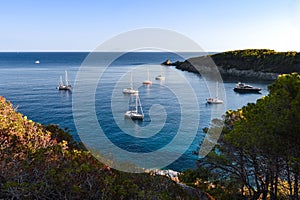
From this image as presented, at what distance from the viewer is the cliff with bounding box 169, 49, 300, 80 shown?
234 ft

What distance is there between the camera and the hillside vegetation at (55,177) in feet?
17.1

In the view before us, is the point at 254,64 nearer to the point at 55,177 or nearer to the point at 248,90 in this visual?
the point at 248,90

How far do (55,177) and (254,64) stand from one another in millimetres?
84860

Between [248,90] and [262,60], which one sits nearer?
[248,90]

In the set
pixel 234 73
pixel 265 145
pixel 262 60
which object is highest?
pixel 262 60

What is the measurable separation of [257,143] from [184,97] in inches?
1745

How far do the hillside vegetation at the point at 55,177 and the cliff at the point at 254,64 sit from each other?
7164 centimetres

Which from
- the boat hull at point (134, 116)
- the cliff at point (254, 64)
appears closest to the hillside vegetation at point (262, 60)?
the cliff at point (254, 64)

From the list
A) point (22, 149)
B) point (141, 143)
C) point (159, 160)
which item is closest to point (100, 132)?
point (141, 143)

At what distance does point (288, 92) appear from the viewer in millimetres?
8227

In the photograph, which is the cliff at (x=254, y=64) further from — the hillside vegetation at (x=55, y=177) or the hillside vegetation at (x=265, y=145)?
the hillside vegetation at (x=55, y=177)

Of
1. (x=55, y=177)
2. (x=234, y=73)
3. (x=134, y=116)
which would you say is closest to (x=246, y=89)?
(x=234, y=73)

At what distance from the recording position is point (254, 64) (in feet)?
265

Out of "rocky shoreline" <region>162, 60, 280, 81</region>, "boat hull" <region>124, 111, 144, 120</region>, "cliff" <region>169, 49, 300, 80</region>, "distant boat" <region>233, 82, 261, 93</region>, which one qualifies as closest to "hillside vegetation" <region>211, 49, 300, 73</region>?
"cliff" <region>169, 49, 300, 80</region>
